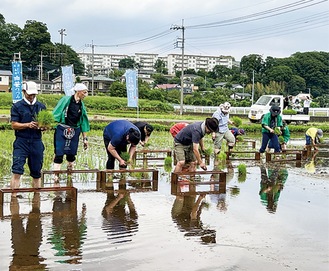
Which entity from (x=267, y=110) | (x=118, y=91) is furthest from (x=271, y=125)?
(x=118, y=91)

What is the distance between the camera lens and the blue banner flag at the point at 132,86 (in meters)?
28.8

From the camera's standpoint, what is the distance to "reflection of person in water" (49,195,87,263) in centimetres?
434

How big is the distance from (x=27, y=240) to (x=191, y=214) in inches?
86.6

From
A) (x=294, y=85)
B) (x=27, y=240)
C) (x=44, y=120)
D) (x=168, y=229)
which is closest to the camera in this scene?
(x=27, y=240)

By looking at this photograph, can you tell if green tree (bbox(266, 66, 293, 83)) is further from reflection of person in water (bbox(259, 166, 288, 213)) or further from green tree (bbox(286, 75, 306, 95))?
reflection of person in water (bbox(259, 166, 288, 213))

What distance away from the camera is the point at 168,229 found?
528cm

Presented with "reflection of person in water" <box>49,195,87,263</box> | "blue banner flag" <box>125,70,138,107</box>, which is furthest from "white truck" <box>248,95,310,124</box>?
"reflection of person in water" <box>49,195,87,263</box>

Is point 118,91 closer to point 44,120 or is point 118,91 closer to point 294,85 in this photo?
point 294,85

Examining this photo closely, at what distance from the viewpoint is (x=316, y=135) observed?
14867mm

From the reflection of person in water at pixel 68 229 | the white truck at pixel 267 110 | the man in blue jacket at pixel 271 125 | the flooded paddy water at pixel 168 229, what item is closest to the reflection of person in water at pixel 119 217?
the flooded paddy water at pixel 168 229

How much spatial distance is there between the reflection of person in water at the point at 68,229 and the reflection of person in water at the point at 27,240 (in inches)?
7.0

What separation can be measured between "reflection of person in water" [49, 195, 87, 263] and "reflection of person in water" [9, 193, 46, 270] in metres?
0.18

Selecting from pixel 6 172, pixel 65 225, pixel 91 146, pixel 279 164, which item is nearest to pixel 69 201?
pixel 65 225

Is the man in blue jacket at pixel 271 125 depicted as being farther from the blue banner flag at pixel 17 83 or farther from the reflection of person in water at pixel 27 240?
the blue banner flag at pixel 17 83
